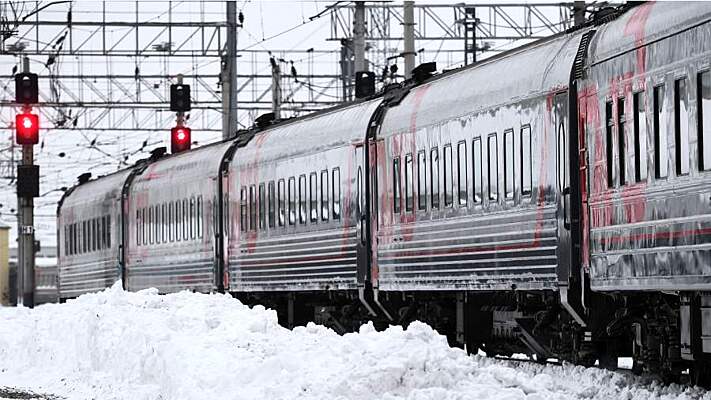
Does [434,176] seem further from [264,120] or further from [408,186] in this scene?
[264,120]

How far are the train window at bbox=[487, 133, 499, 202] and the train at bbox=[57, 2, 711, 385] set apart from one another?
0.11 ft

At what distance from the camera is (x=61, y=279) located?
4875cm

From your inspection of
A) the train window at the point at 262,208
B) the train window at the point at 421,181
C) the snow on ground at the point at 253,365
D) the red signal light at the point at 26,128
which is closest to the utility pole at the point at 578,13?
the train window at the point at 421,181

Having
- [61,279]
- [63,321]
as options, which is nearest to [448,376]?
[63,321]

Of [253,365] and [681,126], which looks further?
[253,365]

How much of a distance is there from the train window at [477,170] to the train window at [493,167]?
312mm

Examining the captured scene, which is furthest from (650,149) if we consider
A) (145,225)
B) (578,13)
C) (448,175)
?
(145,225)

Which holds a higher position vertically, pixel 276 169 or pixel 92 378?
pixel 276 169

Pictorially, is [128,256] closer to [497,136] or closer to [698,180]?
[497,136]

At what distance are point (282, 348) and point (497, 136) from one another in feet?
13.9

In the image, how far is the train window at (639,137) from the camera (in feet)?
49.9

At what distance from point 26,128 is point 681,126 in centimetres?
2957

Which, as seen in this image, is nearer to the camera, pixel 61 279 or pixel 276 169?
pixel 276 169

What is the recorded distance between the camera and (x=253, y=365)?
1562 cm
